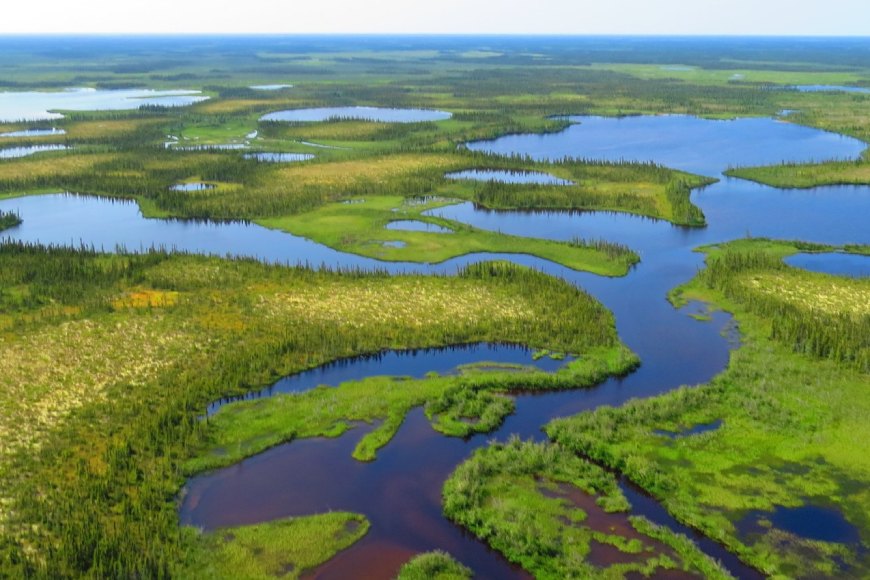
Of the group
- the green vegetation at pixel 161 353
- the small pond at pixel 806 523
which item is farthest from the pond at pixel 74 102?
the small pond at pixel 806 523

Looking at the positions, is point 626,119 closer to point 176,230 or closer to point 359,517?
point 176,230

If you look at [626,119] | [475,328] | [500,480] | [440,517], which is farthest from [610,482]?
[626,119]

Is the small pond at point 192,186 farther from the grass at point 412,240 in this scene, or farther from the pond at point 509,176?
the pond at point 509,176

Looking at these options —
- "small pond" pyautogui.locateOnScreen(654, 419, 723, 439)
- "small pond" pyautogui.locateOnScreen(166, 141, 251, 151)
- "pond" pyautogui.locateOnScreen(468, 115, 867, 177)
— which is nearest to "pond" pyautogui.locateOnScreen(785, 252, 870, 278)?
"small pond" pyautogui.locateOnScreen(654, 419, 723, 439)

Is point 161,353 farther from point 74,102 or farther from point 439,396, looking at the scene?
point 74,102

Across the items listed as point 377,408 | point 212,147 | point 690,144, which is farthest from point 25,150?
point 690,144

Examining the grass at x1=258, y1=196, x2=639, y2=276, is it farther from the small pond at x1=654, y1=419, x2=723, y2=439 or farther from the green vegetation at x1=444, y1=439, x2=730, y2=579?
the green vegetation at x1=444, y1=439, x2=730, y2=579
